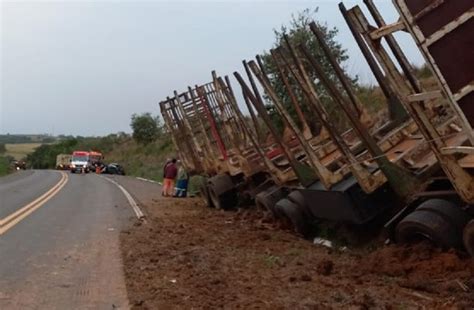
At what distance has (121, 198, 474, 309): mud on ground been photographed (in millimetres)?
5398

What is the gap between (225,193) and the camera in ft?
50.2

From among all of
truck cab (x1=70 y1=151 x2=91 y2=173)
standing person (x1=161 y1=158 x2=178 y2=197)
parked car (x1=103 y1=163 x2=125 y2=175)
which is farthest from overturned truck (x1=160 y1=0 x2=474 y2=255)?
parked car (x1=103 y1=163 x2=125 y2=175)

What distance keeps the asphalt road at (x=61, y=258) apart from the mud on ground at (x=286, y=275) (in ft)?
1.01

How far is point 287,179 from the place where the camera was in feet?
35.3

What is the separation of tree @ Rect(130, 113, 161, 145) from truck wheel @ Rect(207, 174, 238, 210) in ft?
204

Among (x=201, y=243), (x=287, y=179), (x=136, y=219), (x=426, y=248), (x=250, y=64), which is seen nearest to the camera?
(x=426, y=248)

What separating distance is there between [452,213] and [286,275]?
184 cm

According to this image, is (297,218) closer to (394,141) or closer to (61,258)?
(394,141)

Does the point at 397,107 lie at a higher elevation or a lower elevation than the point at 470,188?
higher

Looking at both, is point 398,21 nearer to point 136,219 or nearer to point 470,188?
point 470,188

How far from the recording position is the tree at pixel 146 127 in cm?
7756

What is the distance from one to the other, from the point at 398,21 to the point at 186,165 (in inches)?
651

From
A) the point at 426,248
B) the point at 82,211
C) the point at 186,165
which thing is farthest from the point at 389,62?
the point at 186,165

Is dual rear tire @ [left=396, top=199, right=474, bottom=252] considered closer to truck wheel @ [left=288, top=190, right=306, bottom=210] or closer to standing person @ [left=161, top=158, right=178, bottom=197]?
truck wheel @ [left=288, top=190, right=306, bottom=210]
